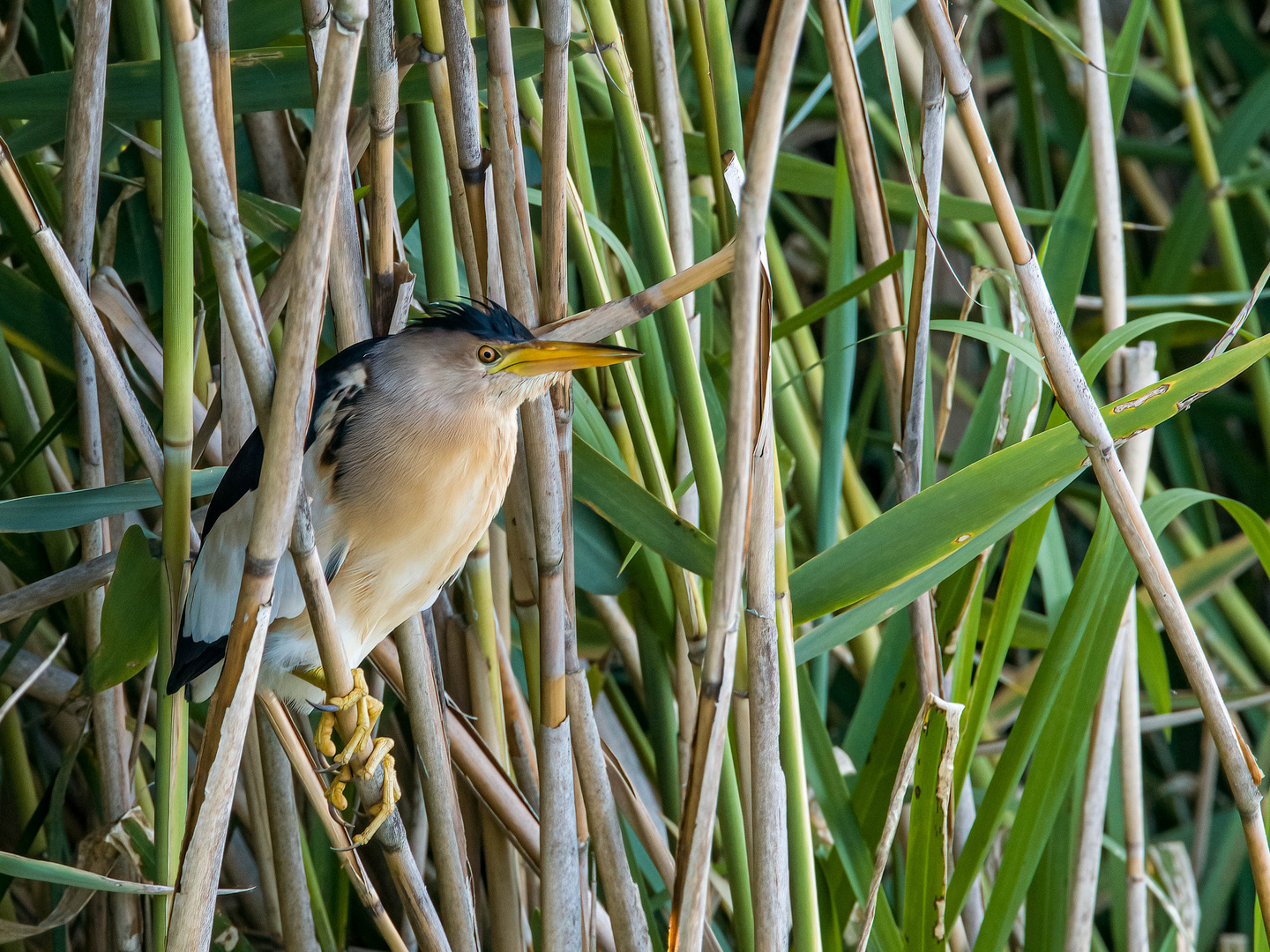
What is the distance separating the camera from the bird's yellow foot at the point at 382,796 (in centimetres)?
59

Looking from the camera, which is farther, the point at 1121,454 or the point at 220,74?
the point at 1121,454

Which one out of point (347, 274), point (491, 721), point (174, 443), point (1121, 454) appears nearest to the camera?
point (174, 443)

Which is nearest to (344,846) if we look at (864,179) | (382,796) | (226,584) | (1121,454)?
(382,796)

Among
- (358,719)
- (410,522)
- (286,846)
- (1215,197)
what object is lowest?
(286,846)

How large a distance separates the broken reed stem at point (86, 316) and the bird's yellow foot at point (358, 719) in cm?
16

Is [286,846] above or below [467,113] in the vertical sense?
below

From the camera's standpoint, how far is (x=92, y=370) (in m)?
0.72

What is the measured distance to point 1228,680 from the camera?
4.44 ft

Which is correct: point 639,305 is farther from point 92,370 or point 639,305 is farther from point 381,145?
point 92,370

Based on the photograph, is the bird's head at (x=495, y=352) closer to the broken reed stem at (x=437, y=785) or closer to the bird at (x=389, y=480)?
the bird at (x=389, y=480)

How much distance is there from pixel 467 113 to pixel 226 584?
0.35 metres

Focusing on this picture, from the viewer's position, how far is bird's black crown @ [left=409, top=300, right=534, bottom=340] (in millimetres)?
645

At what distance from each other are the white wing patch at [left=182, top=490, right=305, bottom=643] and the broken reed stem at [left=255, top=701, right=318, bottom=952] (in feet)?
0.24

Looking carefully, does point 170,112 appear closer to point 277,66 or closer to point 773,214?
point 277,66
